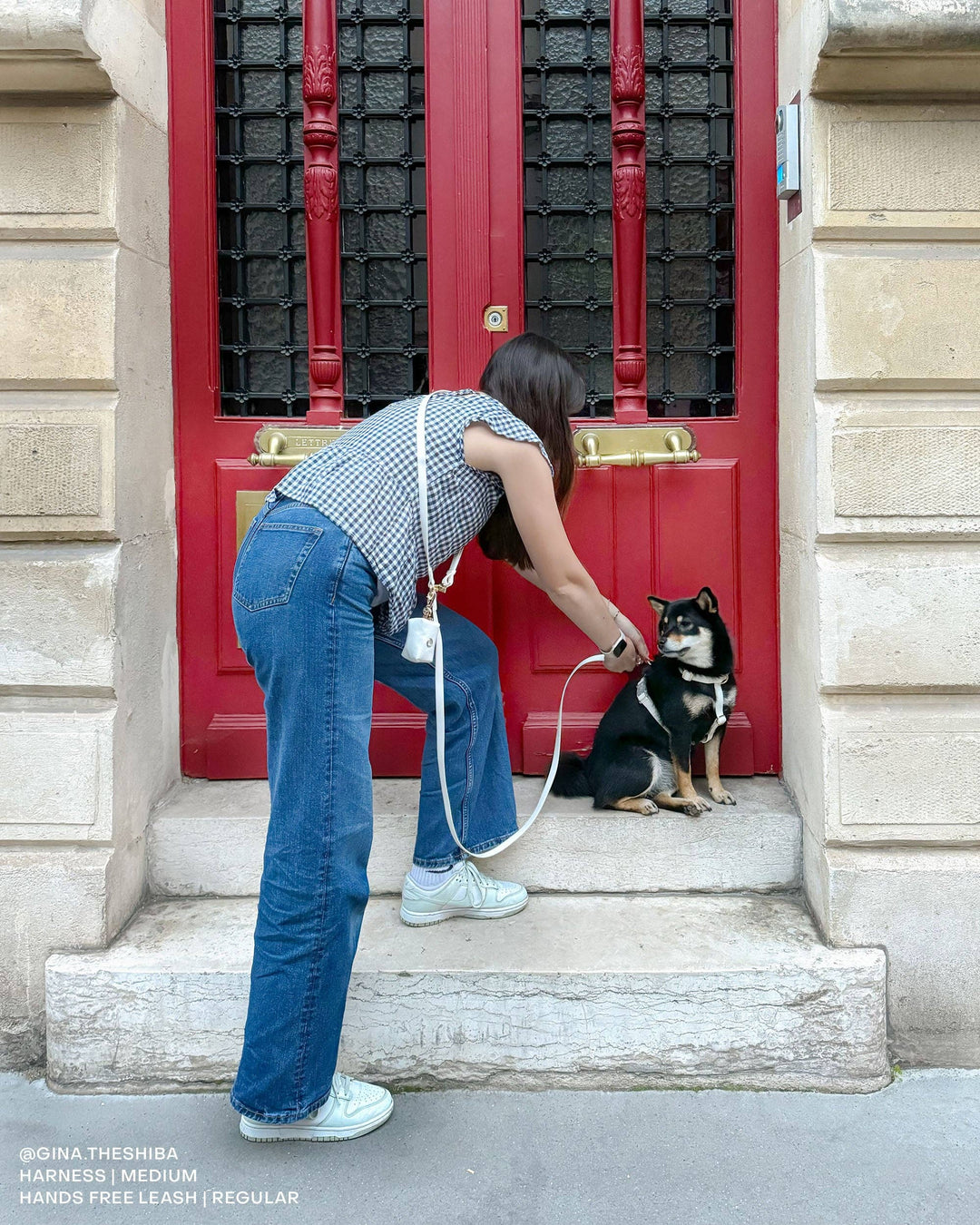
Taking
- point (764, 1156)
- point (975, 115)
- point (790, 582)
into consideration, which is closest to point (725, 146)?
point (975, 115)

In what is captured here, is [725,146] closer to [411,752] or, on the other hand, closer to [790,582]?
[790,582]

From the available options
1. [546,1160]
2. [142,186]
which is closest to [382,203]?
[142,186]

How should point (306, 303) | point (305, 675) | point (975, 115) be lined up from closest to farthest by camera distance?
point (305, 675)
point (975, 115)
point (306, 303)

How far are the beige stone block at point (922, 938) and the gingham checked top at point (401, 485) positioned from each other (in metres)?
1.47

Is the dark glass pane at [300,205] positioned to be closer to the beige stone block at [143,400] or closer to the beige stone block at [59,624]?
the beige stone block at [143,400]

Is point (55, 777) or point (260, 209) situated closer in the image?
point (55, 777)

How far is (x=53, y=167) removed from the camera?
312 centimetres

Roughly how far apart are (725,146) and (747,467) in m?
1.07

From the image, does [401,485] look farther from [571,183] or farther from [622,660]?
[571,183]

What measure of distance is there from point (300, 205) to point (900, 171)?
6.21 ft

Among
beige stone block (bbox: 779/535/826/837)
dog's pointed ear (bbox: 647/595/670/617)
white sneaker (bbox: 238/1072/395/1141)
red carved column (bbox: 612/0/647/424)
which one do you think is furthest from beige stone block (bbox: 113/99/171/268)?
white sneaker (bbox: 238/1072/395/1141)

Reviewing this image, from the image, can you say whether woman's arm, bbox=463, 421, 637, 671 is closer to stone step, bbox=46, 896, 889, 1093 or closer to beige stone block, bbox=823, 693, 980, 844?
beige stone block, bbox=823, 693, 980, 844

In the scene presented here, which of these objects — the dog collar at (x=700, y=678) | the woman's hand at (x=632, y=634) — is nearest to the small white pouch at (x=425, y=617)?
the woman's hand at (x=632, y=634)

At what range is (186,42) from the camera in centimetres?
356
